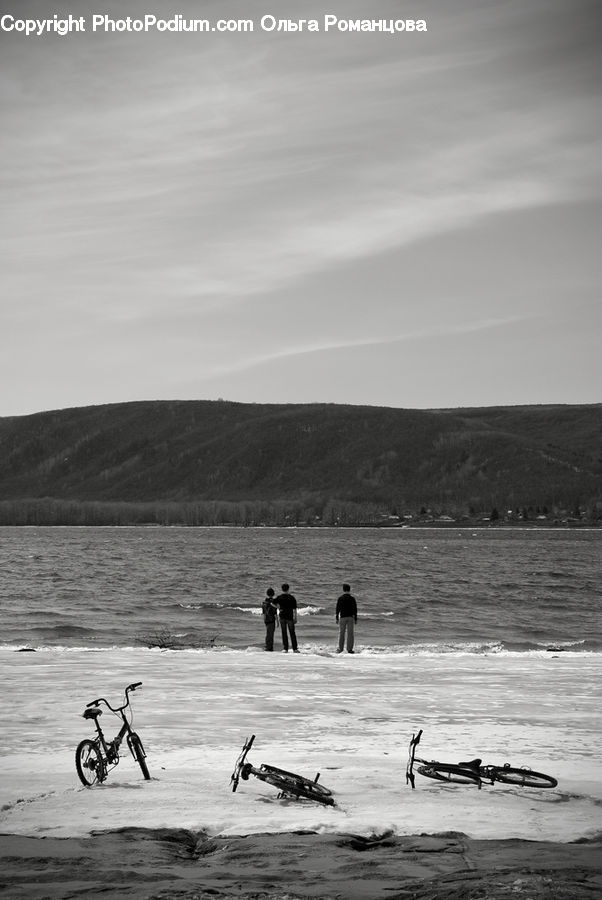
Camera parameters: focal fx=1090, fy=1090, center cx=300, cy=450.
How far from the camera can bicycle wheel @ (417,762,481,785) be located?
11.5m

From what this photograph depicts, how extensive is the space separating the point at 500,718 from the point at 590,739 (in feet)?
6.51

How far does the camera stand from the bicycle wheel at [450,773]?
11.5 meters

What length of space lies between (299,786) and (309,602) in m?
37.5

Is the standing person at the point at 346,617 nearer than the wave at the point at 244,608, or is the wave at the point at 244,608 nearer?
the standing person at the point at 346,617

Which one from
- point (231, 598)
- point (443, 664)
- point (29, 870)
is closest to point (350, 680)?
point (443, 664)

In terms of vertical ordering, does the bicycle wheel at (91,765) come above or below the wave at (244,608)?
above

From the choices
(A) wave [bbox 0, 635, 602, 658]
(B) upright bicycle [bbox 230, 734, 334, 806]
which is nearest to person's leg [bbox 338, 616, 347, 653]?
(A) wave [bbox 0, 635, 602, 658]

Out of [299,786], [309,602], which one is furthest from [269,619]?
[309,602]

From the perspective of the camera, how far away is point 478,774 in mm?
11453

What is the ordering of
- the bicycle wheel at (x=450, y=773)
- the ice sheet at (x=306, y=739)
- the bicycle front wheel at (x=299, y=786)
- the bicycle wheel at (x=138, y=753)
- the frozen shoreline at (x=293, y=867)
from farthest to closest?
the bicycle wheel at (x=138, y=753) < the bicycle wheel at (x=450, y=773) < the bicycle front wheel at (x=299, y=786) < the ice sheet at (x=306, y=739) < the frozen shoreline at (x=293, y=867)

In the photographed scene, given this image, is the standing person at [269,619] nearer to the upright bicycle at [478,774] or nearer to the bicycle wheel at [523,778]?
the upright bicycle at [478,774]

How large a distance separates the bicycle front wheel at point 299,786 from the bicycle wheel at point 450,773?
134cm

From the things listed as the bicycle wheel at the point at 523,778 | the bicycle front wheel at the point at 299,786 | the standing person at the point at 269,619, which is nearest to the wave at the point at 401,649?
the standing person at the point at 269,619

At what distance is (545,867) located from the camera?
834 cm
